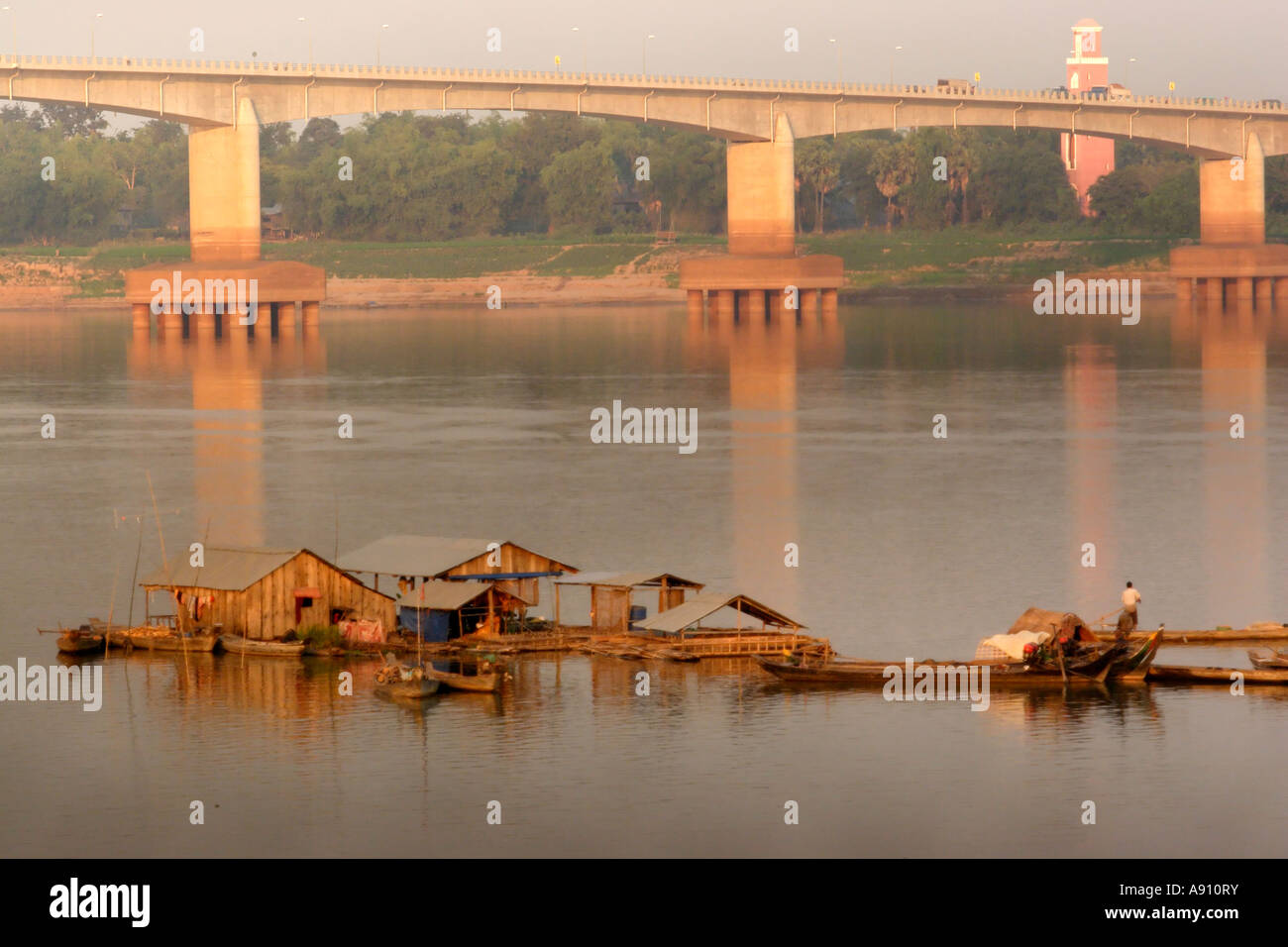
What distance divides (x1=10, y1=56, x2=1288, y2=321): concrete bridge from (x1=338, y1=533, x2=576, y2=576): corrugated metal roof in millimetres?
76105

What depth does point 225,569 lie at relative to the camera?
35062 millimetres

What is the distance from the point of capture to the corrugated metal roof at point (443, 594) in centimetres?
3419

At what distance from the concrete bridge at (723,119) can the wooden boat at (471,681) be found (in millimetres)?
81446

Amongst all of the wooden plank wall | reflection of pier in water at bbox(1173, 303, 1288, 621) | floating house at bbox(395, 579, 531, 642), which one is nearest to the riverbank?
reflection of pier in water at bbox(1173, 303, 1288, 621)

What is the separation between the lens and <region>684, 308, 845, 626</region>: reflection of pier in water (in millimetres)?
43688

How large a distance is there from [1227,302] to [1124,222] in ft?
73.8

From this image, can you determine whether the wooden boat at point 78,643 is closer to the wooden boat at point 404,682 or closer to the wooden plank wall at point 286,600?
the wooden plank wall at point 286,600

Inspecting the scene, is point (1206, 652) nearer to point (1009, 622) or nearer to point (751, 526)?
point (1009, 622)

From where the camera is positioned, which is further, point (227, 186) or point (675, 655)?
point (227, 186)

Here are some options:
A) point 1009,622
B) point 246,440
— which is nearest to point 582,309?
point 246,440

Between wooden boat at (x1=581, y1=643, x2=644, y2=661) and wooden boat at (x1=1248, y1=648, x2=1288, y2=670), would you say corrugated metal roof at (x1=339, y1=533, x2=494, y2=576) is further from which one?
wooden boat at (x1=1248, y1=648, x2=1288, y2=670)

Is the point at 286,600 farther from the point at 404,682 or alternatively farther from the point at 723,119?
the point at 723,119

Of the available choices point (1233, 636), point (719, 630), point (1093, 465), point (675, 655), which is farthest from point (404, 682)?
point (1093, 465)

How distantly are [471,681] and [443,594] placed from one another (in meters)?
3.00
